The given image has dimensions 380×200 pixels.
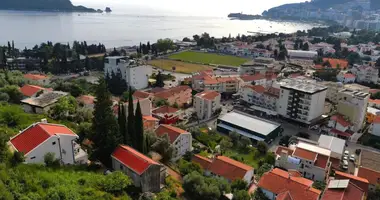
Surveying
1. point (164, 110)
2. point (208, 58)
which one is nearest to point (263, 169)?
point (164, 110)

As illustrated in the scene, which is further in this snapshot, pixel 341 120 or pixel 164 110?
pixel 164 110

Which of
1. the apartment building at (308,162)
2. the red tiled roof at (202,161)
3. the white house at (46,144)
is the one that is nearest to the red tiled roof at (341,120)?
the apartment building at (308,162)

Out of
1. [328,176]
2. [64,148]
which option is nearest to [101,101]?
[64,148]

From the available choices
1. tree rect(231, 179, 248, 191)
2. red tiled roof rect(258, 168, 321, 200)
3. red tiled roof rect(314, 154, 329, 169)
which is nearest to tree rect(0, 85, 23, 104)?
tree rect(231, 179, 248, 191)

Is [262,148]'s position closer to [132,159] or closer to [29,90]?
[132,159]

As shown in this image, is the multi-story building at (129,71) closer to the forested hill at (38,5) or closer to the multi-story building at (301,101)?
the multi-story building at (301,101)

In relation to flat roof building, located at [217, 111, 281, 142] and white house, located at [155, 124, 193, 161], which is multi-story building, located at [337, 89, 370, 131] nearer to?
flat roof building, located at [217, 111, 281, 142]
